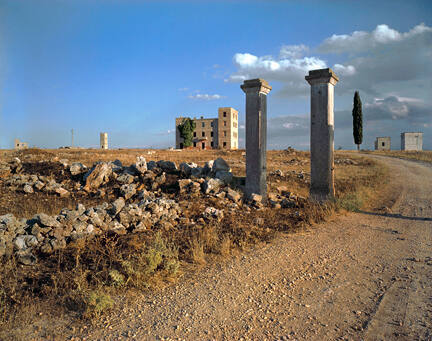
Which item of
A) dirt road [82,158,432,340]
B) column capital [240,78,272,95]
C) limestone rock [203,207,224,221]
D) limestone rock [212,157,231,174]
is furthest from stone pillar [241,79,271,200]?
dirt road [82,158,432,340]

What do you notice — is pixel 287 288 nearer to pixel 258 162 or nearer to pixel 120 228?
pixel 120 228

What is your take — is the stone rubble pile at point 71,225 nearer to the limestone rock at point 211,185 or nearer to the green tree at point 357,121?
the limestone rock at point 211,185

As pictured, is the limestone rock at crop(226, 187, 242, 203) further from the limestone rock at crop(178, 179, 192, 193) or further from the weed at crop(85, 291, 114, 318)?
the weed at crop(85, 291, 114, 318)

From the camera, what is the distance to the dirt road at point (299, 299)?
2623mm

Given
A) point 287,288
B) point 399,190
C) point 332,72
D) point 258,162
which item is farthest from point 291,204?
point 399,190

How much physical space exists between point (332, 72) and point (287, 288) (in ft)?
21.2

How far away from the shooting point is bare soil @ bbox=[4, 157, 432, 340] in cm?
262

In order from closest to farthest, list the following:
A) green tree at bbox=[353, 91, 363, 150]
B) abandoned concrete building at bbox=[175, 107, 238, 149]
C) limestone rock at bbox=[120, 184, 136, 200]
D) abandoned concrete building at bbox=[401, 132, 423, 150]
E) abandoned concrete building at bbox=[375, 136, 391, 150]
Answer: limestone rock at bbox=[120, 184, 136, 200] → green tree at bbox=[353, 91, 363, 150] → abandoned concrete building at bbox=[401, 132, 423, 150] → abandoned concrete building at bbox=[375, 136, 391, 150] → abandoned concrete building at bbox=[175, 107, 238, 149]

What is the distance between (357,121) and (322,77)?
36.1 meters

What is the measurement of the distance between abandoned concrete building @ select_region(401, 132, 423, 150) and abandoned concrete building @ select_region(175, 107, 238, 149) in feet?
99.8

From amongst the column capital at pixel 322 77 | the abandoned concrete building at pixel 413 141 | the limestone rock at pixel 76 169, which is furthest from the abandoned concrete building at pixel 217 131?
the column capital at pixel 322 77

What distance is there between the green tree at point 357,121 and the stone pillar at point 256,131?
116 ft

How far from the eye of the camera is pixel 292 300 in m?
3.17

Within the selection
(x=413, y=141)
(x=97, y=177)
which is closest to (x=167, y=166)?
(x=97, y=177)
